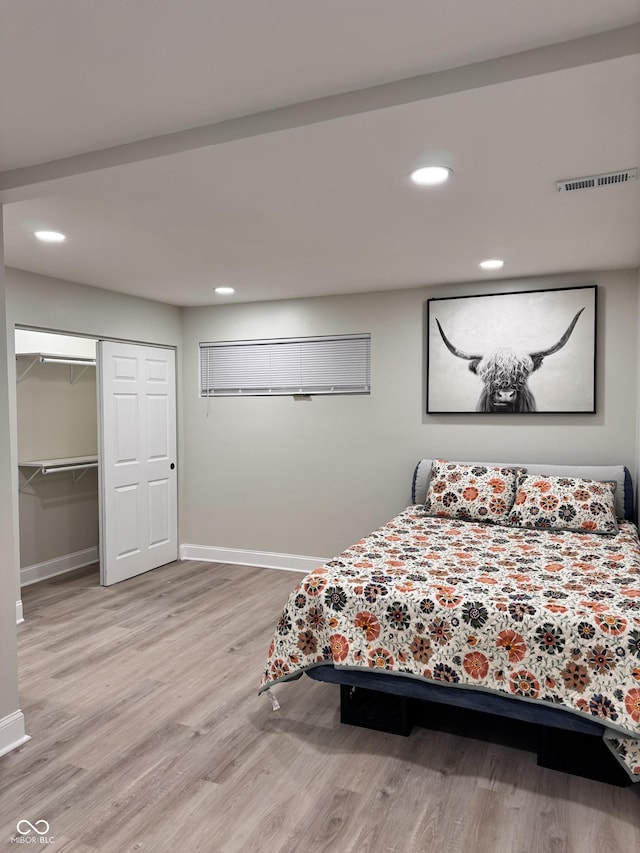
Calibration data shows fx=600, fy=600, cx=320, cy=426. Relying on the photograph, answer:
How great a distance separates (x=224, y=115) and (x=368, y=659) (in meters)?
2.16

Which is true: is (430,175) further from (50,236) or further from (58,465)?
(58,465)

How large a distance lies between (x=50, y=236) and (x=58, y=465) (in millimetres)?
2179

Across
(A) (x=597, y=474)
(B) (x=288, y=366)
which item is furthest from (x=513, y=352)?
(B) (x=288, y=366)

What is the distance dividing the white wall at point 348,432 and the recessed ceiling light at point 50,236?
7.30 feet

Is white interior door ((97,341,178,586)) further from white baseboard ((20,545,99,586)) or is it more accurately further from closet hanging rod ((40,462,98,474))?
white baseboard ((20,545,99,586))

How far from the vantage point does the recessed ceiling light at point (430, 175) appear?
2305 mm

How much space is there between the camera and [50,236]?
3205mm

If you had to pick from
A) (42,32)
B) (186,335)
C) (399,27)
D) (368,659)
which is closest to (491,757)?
(368,659)

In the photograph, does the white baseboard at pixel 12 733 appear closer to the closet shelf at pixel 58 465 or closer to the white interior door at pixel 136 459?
the white interior door at pixel 136 459

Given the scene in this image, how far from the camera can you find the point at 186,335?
→ 5.63 m

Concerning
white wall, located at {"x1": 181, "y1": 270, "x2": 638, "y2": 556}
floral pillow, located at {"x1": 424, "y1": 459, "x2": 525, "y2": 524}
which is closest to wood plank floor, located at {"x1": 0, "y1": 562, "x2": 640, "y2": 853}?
floral pillow, located at {"x1": 424, "y1": 459, "x2": 525, "y2": 524}

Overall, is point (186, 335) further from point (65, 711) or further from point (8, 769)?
point (8, 769)

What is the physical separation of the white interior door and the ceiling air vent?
357 centimetres

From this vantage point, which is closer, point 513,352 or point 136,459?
point 513,352
